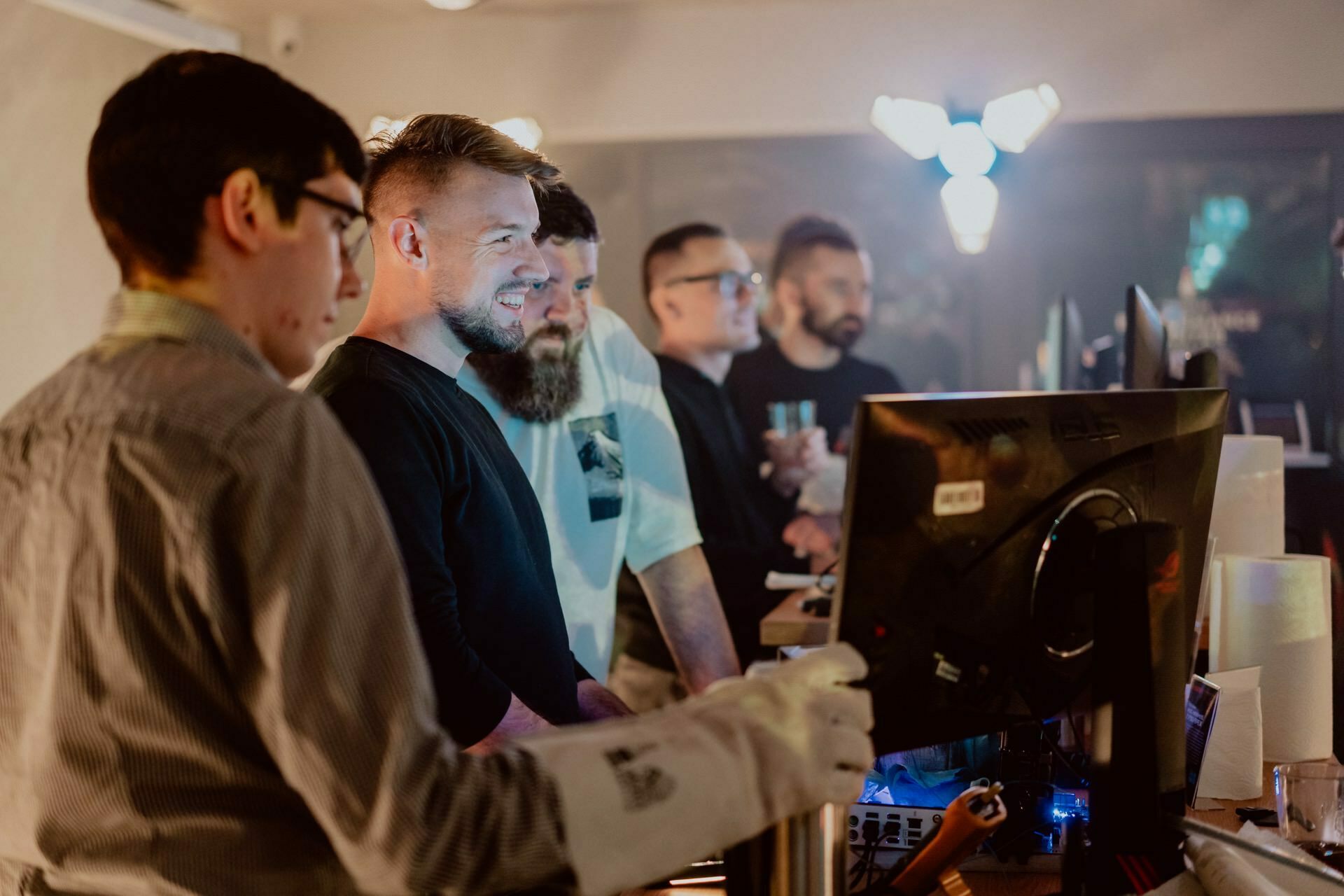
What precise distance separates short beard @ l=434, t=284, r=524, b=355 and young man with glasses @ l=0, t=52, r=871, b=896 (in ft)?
2.61

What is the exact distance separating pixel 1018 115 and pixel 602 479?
108 inches

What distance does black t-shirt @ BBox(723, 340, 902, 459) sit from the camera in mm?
4695

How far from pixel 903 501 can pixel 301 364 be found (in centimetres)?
51

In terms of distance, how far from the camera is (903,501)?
39.4 inches

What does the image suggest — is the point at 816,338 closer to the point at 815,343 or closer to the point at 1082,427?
the point at 815,343

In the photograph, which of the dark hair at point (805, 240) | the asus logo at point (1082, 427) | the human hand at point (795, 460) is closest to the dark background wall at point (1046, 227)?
Result: the dark hair at point (805, 240)

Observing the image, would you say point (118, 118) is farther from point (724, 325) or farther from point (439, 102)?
point (439, 102)

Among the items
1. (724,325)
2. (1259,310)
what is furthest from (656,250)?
(1259,310)

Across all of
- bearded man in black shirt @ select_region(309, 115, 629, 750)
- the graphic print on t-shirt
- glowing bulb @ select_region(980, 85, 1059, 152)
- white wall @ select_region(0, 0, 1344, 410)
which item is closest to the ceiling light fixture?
glowing bulb @ select_region(980, 85, 1059, 152)

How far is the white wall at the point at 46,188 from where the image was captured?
3.95 meters

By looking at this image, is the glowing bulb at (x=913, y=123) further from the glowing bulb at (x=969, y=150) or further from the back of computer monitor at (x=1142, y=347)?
the back of computer monitor at (x=1142, y=347)

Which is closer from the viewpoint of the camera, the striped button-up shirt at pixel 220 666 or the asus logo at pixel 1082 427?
the striped button-up shirt at pixel 220 666

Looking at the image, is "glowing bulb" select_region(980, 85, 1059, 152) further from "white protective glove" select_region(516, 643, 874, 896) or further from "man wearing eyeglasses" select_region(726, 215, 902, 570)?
"white protective glove" select_region(516, 643, 874, 896)

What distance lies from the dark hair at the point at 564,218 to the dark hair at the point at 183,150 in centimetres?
142
